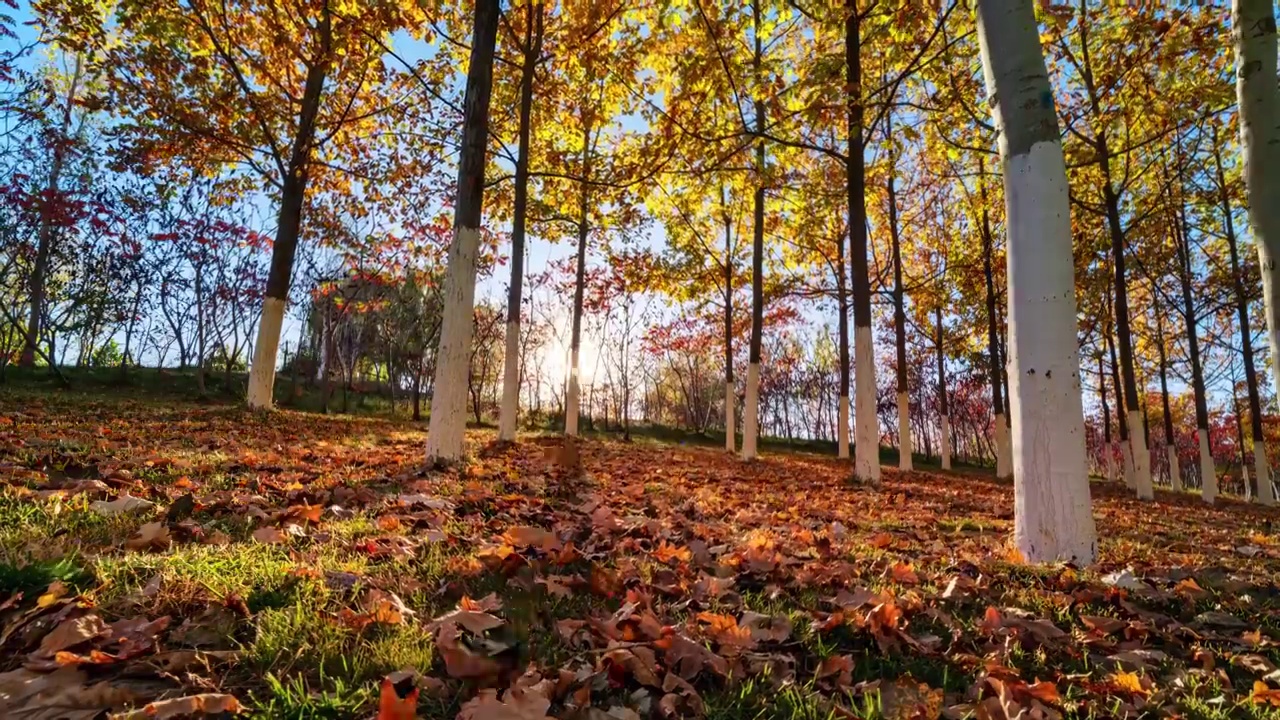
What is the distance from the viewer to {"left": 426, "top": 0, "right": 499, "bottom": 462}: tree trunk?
607 cm

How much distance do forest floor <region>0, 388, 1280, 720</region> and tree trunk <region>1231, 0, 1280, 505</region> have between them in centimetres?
210

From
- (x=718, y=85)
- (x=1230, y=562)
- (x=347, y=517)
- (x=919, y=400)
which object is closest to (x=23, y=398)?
(x=347, y=517)

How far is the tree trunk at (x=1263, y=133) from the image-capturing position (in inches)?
176

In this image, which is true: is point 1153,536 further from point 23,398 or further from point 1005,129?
point 23,398

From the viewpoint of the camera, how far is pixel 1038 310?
3.56 metres

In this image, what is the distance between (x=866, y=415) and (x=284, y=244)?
1072 centimetres

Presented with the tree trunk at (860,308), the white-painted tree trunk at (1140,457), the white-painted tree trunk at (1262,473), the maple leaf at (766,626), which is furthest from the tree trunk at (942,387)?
the maple leaf at (766,626)

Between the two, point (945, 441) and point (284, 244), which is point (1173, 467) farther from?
point (284, 244)

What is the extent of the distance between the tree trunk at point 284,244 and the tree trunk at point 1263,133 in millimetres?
12229

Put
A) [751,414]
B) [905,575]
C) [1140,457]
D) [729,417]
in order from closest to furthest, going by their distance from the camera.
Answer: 1. [905,575]
2. [1140,457]
3. [751,414]
4. [729,417]

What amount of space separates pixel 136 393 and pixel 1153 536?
21.4 metres

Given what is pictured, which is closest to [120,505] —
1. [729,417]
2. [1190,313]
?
[729,417]

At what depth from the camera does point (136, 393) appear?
53.1 feet

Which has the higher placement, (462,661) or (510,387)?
(510,387)
